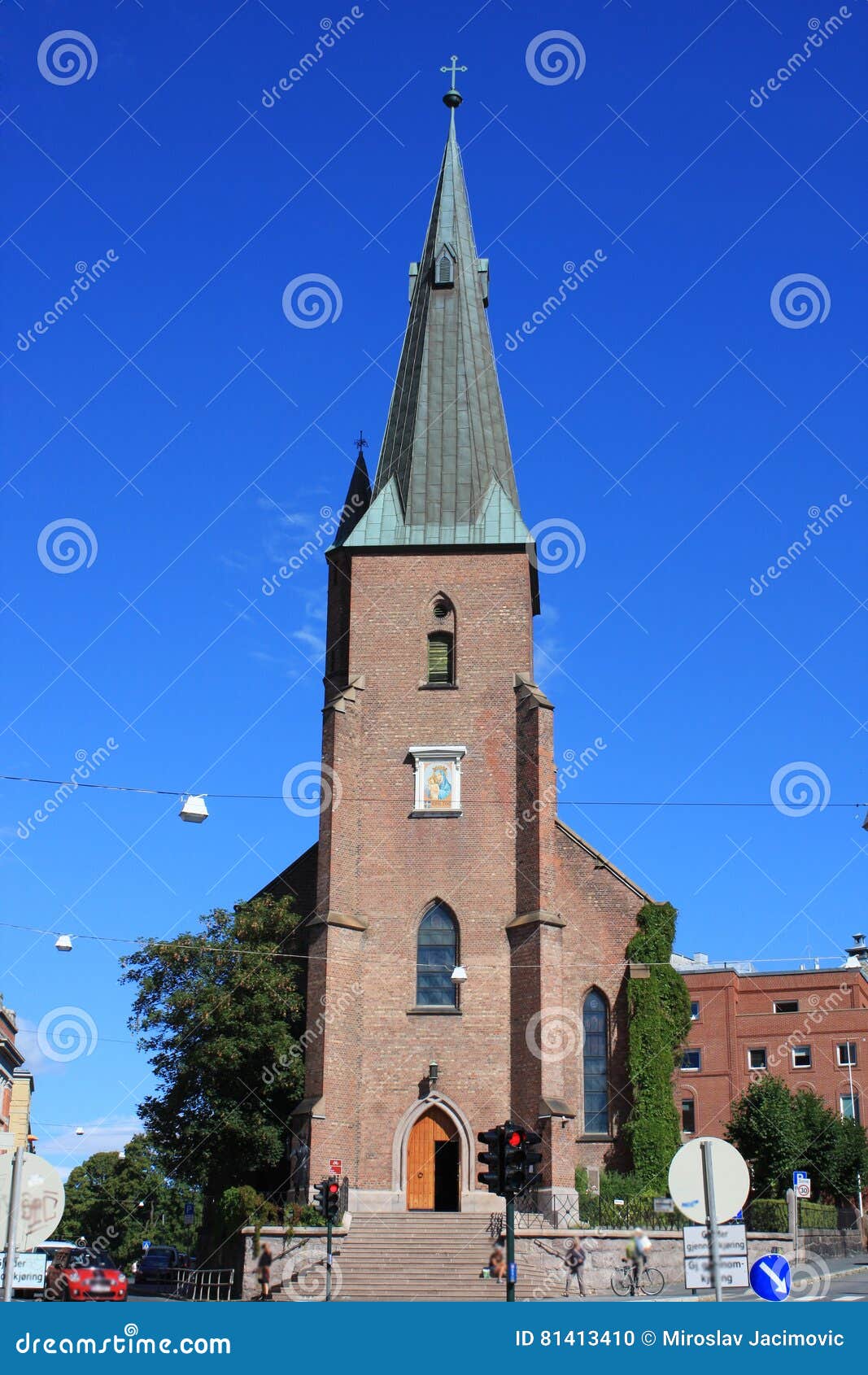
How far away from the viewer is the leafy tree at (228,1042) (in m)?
33.2

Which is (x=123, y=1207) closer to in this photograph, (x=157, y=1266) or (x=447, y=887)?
(x=157, y=1266)

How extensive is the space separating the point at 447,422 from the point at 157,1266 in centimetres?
2706

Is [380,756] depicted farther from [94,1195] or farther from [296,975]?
[94,1195]

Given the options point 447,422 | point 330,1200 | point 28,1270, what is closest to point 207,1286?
point 330,1200

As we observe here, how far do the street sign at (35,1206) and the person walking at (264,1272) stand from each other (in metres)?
13.7

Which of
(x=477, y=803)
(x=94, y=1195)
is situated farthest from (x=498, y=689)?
(x=94, y=1195)

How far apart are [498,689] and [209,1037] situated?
1129 cm

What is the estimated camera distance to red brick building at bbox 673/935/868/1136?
2436 inches

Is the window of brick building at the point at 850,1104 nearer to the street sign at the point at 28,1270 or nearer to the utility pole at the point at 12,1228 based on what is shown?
the street sign at the point at 28,1270

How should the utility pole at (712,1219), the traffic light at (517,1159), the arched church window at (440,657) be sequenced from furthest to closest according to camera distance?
the arched church window at (440,657) < the traffic light at (517,1159) < the utility pole at (712,1219)

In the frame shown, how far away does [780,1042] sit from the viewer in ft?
210

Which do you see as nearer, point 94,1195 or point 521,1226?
point 521,1226

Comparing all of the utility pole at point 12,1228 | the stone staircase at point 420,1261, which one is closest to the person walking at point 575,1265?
the stone staircase at point 420,1261

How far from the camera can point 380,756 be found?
120 feet
